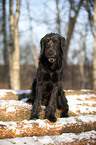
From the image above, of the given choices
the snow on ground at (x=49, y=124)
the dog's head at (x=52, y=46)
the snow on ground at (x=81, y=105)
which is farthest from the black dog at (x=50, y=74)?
the snow on ground at (x=81, y=105)

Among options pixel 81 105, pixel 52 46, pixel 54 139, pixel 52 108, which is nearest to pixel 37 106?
pixel 52 108

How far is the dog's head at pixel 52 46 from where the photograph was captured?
11.1 feet

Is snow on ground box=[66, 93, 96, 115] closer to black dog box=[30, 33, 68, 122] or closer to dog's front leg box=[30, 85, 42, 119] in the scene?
black dog box=[30, 33, 68, 122]

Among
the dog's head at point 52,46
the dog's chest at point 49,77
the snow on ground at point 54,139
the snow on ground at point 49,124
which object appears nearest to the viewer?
the snow on ground at point 54,139

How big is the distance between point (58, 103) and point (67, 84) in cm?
1450

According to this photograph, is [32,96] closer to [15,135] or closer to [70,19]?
[15,135]

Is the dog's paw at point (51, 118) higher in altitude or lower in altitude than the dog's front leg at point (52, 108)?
lower

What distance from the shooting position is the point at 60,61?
146 inches

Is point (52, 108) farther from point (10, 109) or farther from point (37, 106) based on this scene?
point (10, 109)

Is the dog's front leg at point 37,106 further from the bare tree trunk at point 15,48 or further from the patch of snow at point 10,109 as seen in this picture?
the bare tree trunk at point 15,48

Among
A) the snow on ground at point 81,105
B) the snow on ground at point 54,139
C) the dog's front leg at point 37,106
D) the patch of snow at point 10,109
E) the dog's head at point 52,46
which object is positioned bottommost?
the snow on ground at point 81,105

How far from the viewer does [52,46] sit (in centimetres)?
343

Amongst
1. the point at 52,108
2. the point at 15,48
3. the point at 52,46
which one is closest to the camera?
the point at 52,46

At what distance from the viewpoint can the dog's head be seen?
3.40 metres
